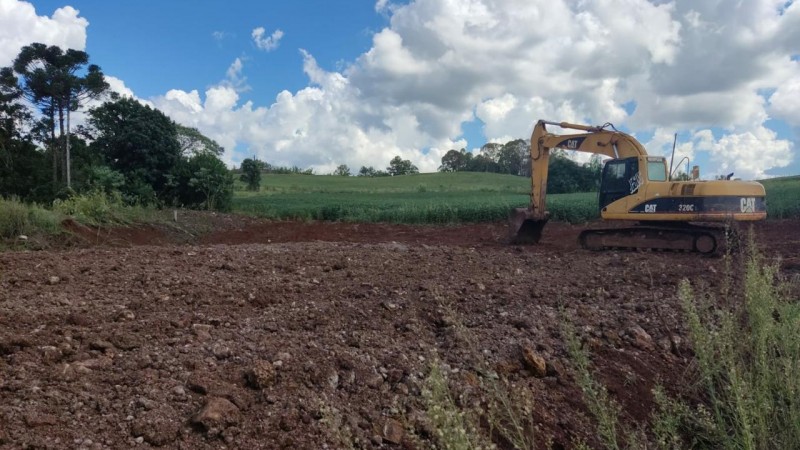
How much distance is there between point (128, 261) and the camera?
22.2ft

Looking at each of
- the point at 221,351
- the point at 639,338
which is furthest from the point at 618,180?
the point at 221,351

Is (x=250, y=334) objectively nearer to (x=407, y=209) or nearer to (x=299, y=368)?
(x=299, y=368)

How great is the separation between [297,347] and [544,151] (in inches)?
407

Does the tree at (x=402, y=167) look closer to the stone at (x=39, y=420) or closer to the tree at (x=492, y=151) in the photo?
the tree at (x=492, y=151)

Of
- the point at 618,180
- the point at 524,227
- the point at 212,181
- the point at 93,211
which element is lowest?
the point at 524,227

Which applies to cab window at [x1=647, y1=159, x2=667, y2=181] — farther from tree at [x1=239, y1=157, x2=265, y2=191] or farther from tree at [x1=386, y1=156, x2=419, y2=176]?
tree at [x1=386, y1=156, x2=419, y2=176]

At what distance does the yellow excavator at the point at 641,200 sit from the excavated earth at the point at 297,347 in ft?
11.4

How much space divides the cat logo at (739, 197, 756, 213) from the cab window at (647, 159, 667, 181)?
1.50 metres

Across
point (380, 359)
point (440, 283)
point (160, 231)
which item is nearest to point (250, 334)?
point (380, 359)

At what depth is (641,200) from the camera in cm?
1144

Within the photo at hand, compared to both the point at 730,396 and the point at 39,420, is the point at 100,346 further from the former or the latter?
the point at 730,396

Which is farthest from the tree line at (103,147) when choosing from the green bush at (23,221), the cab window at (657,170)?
the cab window at (657,170)

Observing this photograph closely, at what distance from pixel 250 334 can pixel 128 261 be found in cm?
341

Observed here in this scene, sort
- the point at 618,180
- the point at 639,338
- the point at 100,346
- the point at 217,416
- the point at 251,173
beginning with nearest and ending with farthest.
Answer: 1. the point at 217,416
2. the point at 100,346
3. the point at 639,338
4. the point at 618,180
5. the point at 251,173
